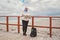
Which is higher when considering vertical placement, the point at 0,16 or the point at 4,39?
the point at 0,16

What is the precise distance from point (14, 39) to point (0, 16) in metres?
3.02

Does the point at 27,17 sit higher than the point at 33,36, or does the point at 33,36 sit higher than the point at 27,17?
the point at 27,17

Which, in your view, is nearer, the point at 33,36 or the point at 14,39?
the point at 14,39

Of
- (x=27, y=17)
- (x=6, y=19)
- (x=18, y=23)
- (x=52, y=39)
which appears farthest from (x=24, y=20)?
(x=6, y=19)

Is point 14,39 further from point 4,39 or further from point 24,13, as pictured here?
point 24,13

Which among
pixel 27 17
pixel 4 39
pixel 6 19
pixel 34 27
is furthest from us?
pixel 6 19

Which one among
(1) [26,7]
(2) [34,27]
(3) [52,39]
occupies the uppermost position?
(1) [26,7]

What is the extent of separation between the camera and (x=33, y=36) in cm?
587

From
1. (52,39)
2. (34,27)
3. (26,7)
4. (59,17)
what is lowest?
(52,39)

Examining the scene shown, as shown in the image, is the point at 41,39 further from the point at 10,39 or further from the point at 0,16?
the point at 0,16

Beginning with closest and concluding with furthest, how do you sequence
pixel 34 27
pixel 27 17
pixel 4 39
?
pixel 4 39 < pixel 27 17 < pixel 34 27

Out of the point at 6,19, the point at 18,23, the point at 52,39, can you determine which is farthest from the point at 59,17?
the point at 6,19

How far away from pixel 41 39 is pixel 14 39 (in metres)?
1.01

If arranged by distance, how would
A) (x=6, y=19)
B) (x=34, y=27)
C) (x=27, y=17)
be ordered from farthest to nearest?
(x=6, y=19) < (x=34, y=27) < (x=27, y=17)
